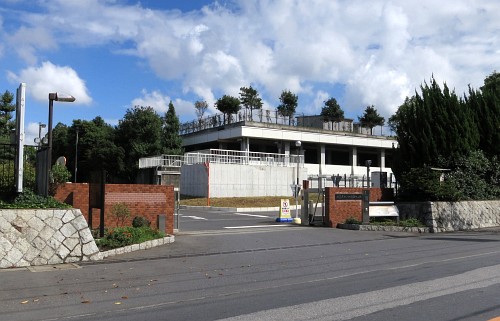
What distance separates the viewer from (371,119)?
73062 millimetres

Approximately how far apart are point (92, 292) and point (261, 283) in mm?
3070

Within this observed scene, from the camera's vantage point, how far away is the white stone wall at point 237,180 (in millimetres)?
42438

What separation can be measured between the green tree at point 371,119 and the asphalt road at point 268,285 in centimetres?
5884

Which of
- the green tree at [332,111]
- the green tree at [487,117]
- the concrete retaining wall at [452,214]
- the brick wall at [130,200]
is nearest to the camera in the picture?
the brick wall at [130,200]

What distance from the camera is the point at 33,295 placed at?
8.31 metres

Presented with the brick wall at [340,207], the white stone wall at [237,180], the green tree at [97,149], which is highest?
the green tree at [97,149]

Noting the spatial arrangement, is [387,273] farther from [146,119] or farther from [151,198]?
[146,119]

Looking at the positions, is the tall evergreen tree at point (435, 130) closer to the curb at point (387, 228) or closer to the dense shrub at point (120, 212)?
the curb at point (387, 228)

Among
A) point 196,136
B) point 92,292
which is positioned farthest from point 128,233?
point 196,136

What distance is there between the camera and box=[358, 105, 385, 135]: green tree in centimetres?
7294

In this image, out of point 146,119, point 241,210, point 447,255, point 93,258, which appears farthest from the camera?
point 146,119

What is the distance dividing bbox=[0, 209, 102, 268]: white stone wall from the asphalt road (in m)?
0.69

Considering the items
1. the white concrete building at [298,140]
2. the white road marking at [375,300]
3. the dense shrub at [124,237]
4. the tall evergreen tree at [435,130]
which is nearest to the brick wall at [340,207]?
the tall evergreen tree at [435,130]

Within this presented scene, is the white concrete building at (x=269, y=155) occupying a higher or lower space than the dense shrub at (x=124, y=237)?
higher
